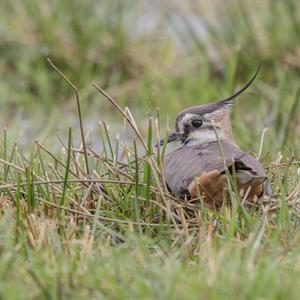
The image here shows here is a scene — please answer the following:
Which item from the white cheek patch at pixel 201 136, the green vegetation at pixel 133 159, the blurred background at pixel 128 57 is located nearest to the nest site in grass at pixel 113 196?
the green vegetation at pixel 133 159

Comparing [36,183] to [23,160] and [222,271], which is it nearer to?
[23,160]

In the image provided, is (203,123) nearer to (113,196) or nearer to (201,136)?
(201,136)

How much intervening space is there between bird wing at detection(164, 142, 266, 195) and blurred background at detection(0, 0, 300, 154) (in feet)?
8.30

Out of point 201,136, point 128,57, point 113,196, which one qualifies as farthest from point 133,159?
point 128,57

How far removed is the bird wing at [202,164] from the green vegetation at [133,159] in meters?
0.09

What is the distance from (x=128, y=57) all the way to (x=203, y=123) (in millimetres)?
2804

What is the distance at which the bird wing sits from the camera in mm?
3967

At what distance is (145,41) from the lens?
776 cm

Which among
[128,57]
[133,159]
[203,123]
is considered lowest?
[133,159]

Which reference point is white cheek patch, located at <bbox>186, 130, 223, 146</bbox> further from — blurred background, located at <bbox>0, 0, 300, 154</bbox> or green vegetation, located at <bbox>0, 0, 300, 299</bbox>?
blurred background, located at <bbox>0, 0, 300, 154</bbox>

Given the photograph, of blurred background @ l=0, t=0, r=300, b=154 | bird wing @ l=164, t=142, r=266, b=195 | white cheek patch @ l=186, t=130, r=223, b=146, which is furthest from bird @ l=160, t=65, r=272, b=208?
blurred background @ l=0, t=0, r=300, b=154

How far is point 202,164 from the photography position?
4109 millimetres

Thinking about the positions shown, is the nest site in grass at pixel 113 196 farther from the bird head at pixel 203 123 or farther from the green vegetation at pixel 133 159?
the bird head at pixel 203 123

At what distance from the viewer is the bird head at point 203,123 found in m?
4.87
